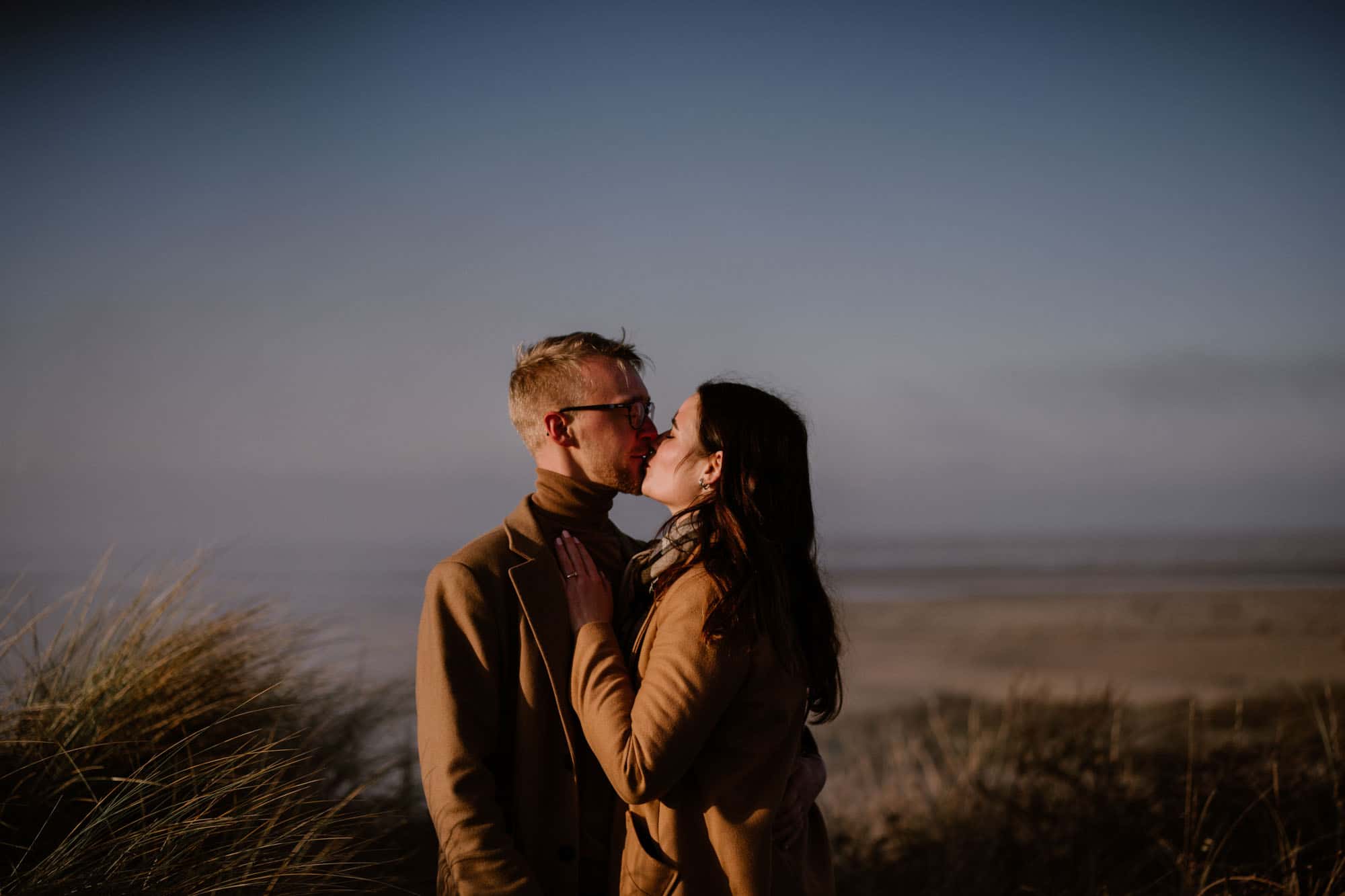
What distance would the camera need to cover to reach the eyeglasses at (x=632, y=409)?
3.27m

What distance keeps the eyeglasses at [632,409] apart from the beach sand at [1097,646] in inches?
158

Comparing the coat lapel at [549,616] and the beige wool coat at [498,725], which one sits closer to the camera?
the beige wool coat at [498,725]

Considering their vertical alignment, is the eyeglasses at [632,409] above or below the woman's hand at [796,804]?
above

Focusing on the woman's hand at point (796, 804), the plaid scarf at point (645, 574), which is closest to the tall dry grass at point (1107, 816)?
the woman's hand at point (796, 804)

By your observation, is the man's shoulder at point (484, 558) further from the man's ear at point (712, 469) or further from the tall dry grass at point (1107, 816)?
the tall dry grass at point (1107, 816)

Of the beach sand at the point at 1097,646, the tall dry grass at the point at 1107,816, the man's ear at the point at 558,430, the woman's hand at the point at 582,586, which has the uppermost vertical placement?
the man's ear at the point at 558,430

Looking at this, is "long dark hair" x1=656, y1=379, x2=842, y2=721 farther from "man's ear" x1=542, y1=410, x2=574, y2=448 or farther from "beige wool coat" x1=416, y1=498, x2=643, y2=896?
"man's ear" x1=542, y1=410, x2=574, y2=448

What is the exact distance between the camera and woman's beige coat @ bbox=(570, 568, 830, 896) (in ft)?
8.29

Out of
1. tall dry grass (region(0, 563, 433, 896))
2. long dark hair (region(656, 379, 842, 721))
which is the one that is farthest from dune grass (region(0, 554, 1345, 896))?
long dark hair (region(656, 379, 842, 721))

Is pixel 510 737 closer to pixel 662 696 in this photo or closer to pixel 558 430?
pixel 662 696

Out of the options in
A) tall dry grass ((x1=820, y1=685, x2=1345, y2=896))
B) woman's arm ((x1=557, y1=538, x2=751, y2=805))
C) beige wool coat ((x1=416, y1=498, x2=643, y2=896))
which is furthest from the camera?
tall dry grass ((x1=820, y1=685, x2=1345, y2=896))

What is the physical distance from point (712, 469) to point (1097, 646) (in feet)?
46.1

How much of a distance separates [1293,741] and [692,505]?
4.49 meters

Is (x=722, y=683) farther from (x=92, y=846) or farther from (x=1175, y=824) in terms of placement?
(x=1175, y=824)
